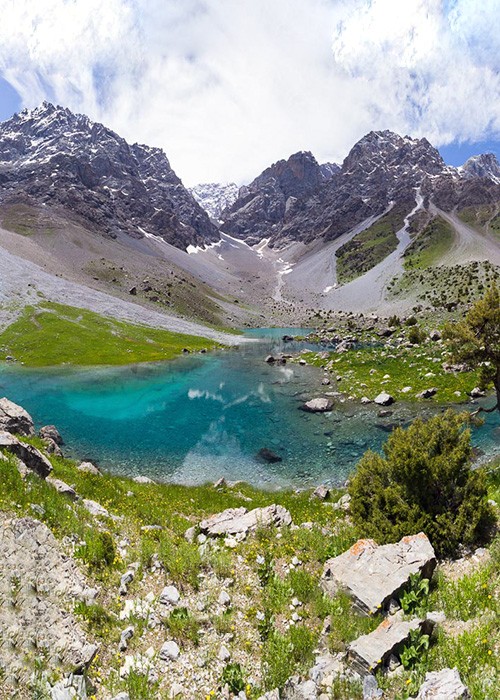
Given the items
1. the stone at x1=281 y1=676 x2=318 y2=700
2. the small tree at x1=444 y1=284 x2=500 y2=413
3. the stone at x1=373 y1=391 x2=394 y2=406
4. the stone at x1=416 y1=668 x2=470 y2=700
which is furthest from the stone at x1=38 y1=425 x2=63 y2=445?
the stone at x1=373 y1=391 x2=394 y2=406

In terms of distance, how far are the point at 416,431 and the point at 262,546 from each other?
23.5 feet

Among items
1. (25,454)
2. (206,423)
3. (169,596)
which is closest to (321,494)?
(169,596)

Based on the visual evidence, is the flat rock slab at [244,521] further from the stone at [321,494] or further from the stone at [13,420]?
the stone at [13,420]

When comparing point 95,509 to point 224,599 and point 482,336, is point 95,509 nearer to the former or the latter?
point 224,599

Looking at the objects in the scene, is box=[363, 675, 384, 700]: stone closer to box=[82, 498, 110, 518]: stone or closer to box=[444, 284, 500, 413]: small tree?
box=[82, 498, 110, 518]: stone

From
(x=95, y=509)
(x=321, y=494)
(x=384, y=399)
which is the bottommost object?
(x=95, y=509)

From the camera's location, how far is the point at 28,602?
786cm

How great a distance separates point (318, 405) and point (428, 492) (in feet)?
90.1

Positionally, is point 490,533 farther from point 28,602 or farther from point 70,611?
point 28,602

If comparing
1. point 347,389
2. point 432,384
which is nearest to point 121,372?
point 347,389

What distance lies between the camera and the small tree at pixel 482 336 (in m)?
18.3

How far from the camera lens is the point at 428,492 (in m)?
12.7

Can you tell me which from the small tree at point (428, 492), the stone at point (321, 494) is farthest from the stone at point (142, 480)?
the small tree at point (428, 492)

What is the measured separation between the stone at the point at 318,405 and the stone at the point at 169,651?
1295 inches
